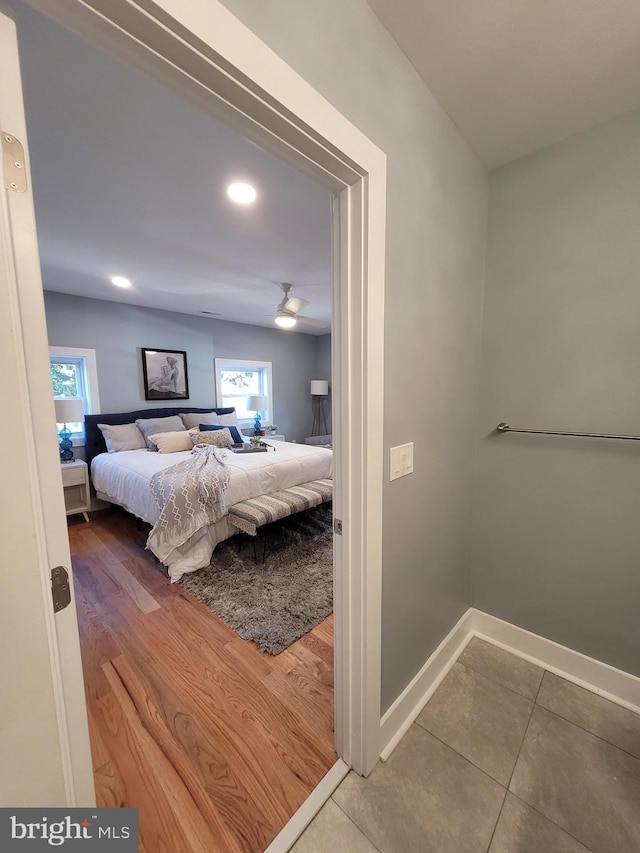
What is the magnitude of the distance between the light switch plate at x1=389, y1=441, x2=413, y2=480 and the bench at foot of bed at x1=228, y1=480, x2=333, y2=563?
1585mm

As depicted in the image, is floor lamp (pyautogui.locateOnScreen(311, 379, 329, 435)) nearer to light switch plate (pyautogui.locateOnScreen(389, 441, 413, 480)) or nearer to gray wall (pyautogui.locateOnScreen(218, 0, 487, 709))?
gray wall (pyautogui.locateOnScreen(218, 0, 487, 709))

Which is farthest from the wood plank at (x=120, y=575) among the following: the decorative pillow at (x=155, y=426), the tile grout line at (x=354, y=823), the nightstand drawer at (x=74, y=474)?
the tile grout line at (x=354, y=823)

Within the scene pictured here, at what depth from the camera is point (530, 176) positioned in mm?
1497

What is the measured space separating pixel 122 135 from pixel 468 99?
4.60ft

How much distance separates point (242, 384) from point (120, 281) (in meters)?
2.56

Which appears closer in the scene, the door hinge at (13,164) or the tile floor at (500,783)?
the door hinge at (13,164)

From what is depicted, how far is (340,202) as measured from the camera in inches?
39.7

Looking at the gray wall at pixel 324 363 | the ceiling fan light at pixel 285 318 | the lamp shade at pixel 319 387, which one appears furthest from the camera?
the gray wall at pixel 324 363

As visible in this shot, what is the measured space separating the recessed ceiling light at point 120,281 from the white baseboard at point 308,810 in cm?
383

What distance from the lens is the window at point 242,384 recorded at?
523 cm

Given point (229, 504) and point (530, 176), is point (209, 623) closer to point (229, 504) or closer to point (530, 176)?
point (229, 504)

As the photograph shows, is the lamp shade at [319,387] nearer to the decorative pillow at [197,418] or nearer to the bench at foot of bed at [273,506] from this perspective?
the decorative pillow at [197,418]

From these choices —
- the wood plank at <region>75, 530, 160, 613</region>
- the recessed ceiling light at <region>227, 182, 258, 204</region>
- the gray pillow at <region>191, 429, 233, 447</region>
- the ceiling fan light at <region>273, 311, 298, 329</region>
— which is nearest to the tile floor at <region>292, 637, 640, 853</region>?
the wood plank at <region>75, 530, 160, 613</region>

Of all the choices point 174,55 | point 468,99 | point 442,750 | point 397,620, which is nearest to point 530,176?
point 468,99
